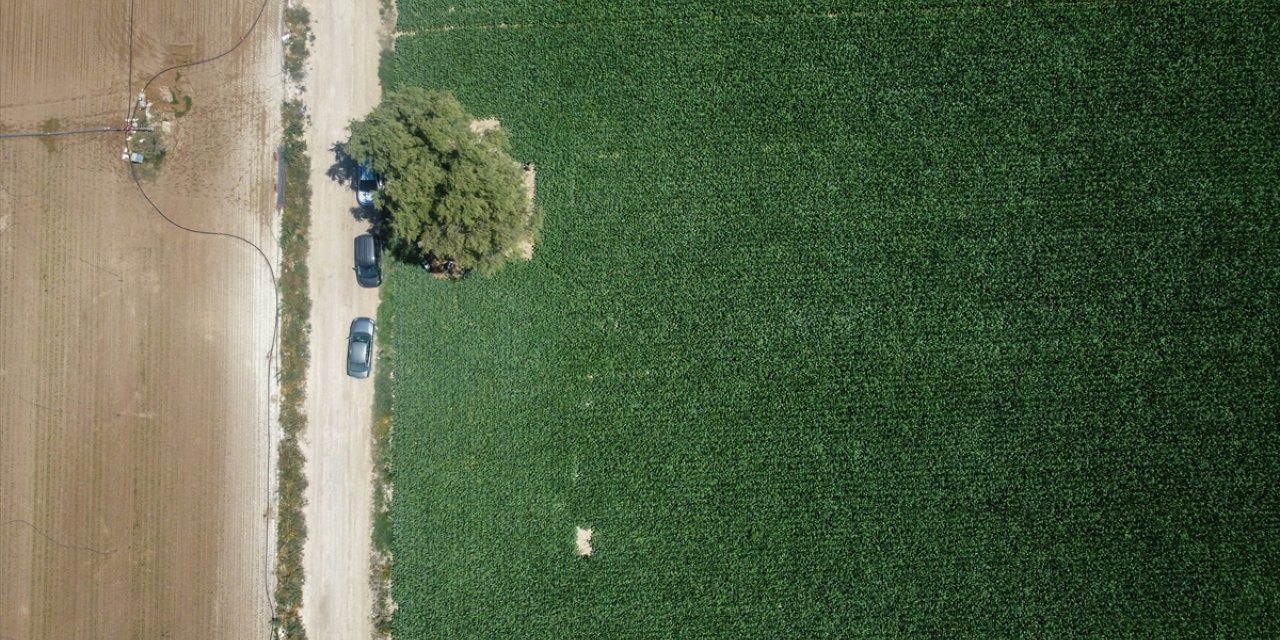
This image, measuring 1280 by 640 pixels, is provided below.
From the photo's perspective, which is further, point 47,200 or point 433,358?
point 47,200

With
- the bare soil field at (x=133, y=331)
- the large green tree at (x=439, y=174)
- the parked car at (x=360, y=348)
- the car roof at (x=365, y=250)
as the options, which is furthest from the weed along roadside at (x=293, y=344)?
the large green tree at (x=439, y=174)

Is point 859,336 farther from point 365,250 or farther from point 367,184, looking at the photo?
point 367,184

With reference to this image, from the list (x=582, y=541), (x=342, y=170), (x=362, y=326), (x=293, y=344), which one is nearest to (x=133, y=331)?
(x=293, y=344)

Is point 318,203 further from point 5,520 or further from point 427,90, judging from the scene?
point 5,520

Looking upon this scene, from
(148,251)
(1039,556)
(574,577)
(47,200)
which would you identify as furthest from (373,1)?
(1039,556)

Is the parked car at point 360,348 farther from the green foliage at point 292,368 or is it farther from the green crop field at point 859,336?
the green foliage at point 292,368

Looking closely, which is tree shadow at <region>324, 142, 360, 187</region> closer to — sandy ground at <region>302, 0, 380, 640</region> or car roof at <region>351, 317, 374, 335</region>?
sandy ground at <region>302, 0, 380, 640</region>

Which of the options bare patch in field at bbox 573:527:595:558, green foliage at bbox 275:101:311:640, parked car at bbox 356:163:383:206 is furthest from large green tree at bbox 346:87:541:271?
bare patch in field at bbox 573:527:595:558
